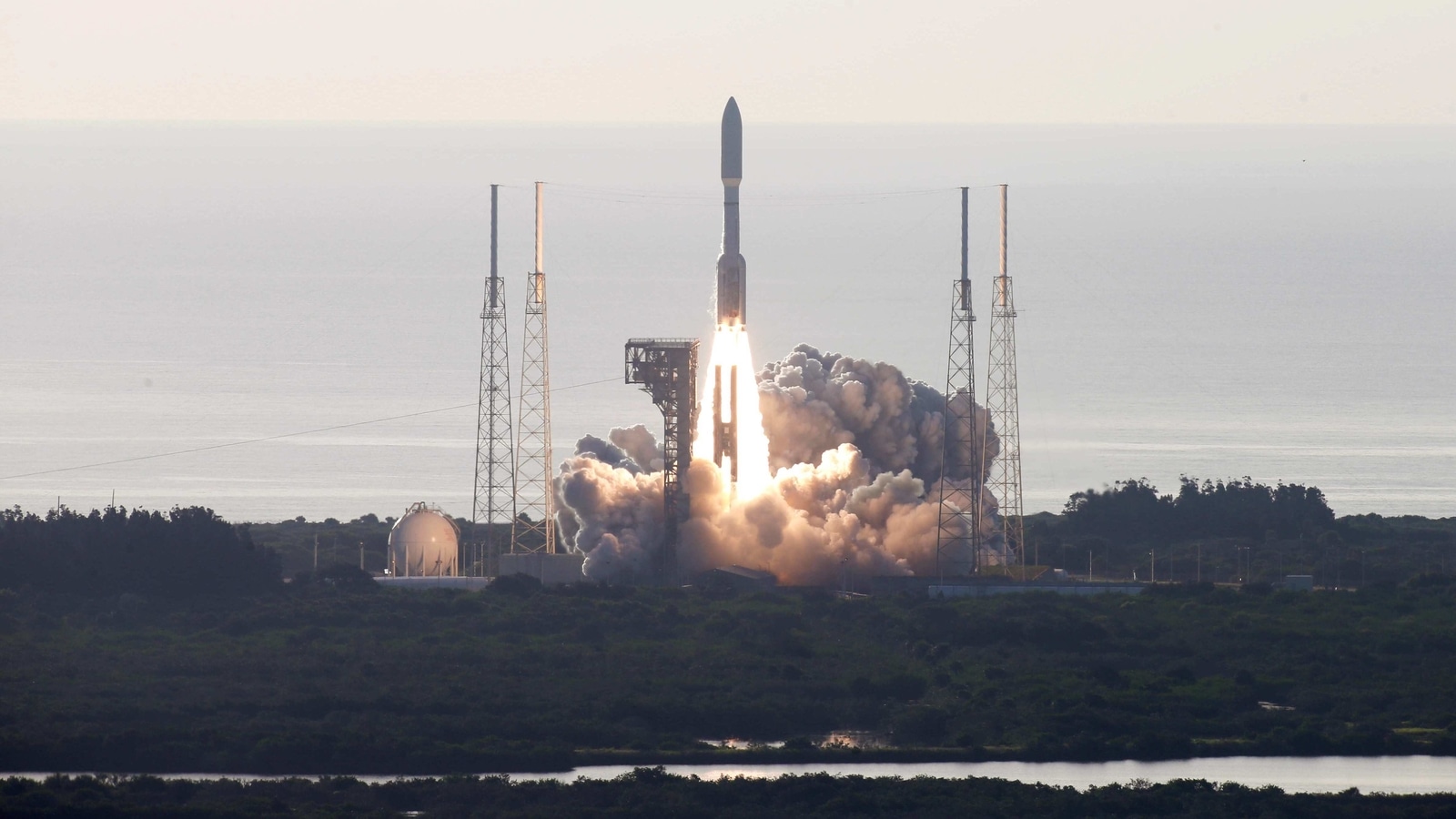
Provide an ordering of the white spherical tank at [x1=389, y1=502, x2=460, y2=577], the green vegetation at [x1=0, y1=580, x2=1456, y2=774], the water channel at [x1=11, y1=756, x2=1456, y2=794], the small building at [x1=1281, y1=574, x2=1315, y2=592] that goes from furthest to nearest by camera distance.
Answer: the white spherical tank at [x1=389, y1=502, x2=460, y2=577]
the small building at [x1=1281, y1=574, x2=1315, y2=592]
the green vegetation at [x1=0, y1=580, x2=1456, y2=774]
the water channel at [x1=11, y1=756, x2=1456, y2=794]

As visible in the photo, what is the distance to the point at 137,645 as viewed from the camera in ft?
249

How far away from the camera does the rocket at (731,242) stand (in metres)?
83.6

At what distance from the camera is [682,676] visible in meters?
73.3

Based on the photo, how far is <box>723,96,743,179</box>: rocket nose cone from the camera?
83375 mm

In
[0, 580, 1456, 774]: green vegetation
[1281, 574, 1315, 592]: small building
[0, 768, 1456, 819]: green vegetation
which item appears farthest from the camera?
[1281, 574, 1315, 592]: small building

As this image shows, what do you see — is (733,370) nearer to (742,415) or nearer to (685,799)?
(742,415)

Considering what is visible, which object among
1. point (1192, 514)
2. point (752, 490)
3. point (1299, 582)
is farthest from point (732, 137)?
point (1192, 514)

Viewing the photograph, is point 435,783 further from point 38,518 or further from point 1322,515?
point 1322,515

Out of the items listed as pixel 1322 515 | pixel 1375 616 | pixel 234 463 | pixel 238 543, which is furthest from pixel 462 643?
pixel 234 463

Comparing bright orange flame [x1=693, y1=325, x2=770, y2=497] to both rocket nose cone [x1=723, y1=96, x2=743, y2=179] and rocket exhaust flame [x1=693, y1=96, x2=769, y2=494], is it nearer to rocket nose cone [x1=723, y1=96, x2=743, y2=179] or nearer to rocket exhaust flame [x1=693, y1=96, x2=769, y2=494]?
rocket exhaust flame [x1=693, y1=96, x2=769, y2=494]

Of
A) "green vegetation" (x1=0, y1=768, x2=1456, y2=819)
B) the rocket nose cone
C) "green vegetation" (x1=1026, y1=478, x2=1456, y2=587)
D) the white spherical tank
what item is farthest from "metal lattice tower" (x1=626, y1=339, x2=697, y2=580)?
"green vegetation" (x1=0, y1=768, x2=1456, y2=819)

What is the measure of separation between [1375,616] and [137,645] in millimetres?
34898

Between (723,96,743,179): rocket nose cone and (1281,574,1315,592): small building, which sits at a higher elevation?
(723,96,743,179): rocket nose cone

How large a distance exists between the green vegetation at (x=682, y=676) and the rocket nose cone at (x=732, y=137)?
40.8 feet
